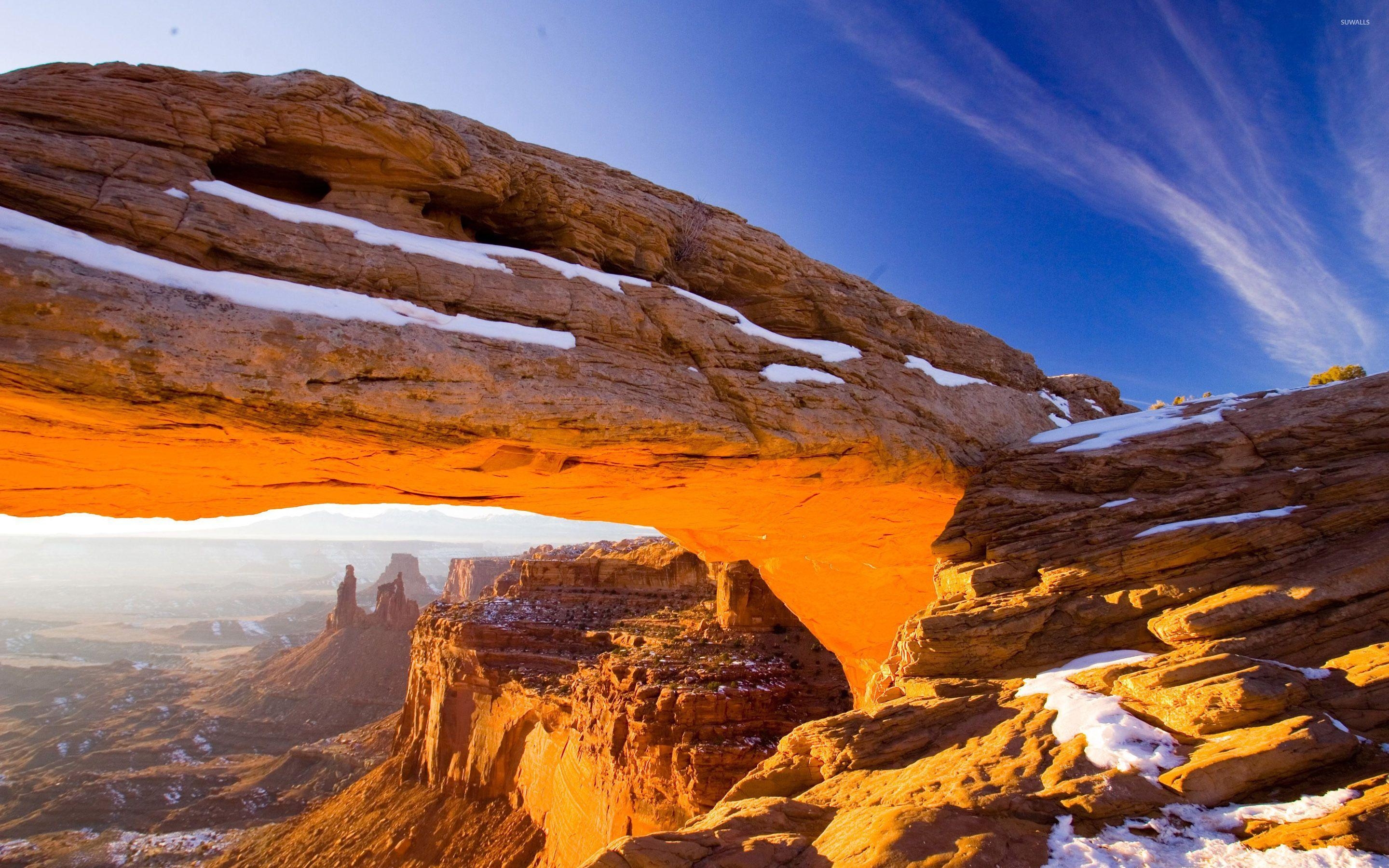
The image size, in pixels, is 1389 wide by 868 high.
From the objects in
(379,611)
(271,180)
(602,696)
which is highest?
(271,180)

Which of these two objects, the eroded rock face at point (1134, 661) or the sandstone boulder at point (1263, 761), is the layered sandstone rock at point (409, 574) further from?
the sandstone boulder at point (1263, 761)

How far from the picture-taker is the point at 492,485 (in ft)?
37.5

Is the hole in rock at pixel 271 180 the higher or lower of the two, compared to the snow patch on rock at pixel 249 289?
higher

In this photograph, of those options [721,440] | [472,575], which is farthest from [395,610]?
[721,440]

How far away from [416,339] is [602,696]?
1479cm

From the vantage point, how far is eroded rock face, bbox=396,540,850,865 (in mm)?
16906

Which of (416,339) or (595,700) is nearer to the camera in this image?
(416,339)

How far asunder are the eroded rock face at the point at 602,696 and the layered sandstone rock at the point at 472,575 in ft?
166

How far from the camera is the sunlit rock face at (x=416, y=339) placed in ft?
25.3

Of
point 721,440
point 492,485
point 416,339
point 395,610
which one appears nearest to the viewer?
point 416,339

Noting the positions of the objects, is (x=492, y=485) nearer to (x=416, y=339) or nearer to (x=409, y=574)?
(x=416, y=339)

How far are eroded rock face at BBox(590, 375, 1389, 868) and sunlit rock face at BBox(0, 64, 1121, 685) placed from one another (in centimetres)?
316

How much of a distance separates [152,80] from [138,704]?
7084 cm

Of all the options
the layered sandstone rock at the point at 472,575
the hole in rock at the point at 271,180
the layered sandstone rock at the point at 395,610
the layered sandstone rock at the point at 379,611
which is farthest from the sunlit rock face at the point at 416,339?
the layered sandstone rock at the point at 472,575
